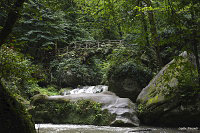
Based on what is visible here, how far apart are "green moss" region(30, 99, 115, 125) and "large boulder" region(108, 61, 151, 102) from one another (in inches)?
92.2

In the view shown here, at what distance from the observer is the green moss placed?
8250 millimetres

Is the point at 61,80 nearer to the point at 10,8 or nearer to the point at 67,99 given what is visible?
the point at 67,99

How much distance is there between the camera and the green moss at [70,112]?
27.1 ft

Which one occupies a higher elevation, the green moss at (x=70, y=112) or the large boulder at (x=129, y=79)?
the large boulder at (x=129, y=79)

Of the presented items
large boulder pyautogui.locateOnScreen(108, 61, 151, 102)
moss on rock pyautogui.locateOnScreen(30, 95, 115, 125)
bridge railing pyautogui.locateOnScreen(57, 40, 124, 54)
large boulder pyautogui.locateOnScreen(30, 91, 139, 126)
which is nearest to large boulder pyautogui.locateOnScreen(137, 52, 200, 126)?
large boulder pyautogui.locateOnScreen(30, 91, 139, 126)

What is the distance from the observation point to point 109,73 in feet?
37.3

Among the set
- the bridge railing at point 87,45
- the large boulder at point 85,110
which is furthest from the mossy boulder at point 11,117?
the bridge railing at point 87,45

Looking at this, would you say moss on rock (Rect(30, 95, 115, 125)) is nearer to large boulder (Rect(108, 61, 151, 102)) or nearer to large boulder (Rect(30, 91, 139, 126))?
large boulder (Rect(30, 91, 139, 126))

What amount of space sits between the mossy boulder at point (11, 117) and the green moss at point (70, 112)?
16.9 ft

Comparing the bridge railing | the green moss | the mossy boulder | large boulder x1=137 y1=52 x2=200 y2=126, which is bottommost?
the green moss

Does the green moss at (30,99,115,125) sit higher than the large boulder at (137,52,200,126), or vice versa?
the large boulder at (137,52,200,126)

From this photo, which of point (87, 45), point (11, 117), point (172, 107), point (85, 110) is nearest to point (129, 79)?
point (85, 110)

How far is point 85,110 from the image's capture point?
8664 mm

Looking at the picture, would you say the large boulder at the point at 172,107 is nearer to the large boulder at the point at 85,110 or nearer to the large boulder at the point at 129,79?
the large boulder at the point at 85,110
